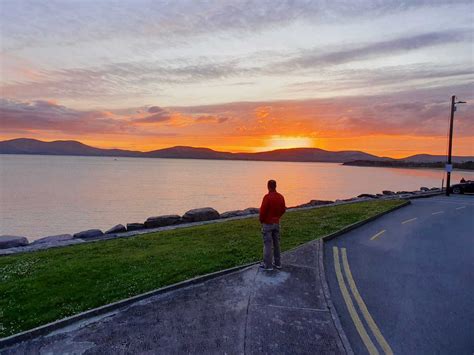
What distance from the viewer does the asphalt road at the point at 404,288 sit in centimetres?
615

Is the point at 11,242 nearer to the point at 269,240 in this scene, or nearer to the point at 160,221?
the point at 160,221

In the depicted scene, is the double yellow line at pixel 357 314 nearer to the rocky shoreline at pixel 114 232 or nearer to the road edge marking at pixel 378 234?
the road edge marking at pixel 378 234

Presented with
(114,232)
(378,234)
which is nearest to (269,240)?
(378,234)

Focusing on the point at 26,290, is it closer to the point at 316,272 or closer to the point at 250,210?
the point at 316,272

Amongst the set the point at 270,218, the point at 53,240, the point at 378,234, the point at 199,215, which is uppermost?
the point at 270,218

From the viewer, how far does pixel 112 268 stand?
983 centimetres

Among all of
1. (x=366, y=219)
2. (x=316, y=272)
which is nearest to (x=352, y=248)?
(x=316, y=272)

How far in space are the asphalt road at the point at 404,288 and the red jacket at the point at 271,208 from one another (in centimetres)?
217

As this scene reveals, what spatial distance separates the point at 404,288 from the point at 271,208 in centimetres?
380

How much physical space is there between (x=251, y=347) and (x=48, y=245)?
12.9 m

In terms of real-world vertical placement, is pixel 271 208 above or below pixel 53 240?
above

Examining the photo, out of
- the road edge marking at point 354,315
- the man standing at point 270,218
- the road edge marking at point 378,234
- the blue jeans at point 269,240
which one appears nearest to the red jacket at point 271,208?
the man standing at point 270,218

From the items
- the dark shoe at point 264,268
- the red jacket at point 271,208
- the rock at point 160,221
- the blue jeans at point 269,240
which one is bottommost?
the rock at point 160,221

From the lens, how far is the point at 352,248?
12.0 m
